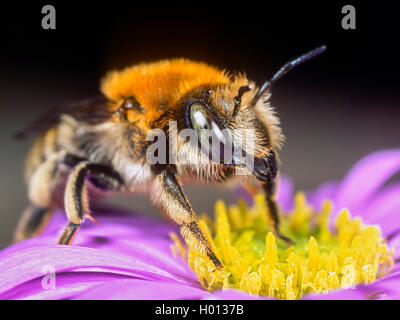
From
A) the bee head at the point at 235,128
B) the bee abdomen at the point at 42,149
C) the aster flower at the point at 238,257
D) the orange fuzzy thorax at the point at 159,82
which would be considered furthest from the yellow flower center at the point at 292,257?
the bee abdomen at the point at 42,149

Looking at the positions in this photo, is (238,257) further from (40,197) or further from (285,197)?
(285,197)

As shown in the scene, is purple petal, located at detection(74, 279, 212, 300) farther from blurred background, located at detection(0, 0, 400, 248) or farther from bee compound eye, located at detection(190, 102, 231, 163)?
blurred background, located at detection(0, 0, 400, 248)

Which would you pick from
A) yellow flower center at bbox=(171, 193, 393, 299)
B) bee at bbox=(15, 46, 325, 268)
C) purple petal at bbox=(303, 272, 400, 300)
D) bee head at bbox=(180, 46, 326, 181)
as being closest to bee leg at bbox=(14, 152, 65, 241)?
bee at bbox=(15, 46, 325, 268)

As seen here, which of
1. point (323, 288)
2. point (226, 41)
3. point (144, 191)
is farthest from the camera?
point (226, 41)

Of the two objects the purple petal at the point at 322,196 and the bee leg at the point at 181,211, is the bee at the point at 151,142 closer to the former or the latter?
the bee leg at the point at 181,211

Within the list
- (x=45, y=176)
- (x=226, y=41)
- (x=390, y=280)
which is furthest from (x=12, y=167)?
(x=390, y=280)

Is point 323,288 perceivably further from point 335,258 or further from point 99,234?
point 99,234
